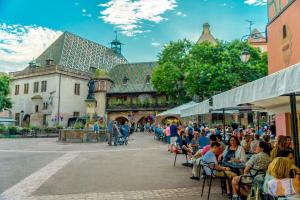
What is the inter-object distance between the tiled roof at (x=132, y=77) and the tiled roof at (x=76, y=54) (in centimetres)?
320

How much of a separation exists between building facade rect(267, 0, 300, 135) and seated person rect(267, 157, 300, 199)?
8.66 metres

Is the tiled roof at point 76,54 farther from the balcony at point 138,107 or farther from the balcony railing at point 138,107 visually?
the balcony railing at point 138,107

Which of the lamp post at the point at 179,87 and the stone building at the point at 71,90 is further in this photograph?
the stone building at the point at 71,90

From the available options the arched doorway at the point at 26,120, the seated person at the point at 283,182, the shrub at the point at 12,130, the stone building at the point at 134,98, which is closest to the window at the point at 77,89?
the stone building at the point at 134,98

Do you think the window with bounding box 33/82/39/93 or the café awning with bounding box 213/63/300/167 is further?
the window with bounding box 33/82/39/93

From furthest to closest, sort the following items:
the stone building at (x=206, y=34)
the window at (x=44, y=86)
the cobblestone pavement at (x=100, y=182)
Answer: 1. the stone building at (x=206, y=34)
2. the window at (x=44, y=86)
3. the cobblestone pavement at (x=100, y=182)

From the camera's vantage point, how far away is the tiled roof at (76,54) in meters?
51.0

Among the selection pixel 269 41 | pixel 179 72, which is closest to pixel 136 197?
pixel 269 41

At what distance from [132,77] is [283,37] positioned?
4362 centimetres

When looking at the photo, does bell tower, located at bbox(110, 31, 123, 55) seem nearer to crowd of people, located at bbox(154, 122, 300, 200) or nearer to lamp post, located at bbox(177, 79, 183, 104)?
lamp post, located at bbox(177, 79, 183, 104)

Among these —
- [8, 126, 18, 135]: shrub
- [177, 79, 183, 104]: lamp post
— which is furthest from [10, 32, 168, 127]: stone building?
[8, 126, 18, 135]: shrub

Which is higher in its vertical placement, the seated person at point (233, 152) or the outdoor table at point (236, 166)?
the seated person at point (233, 152)

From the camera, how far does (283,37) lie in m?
12.6

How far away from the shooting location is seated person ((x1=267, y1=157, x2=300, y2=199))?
13.0 feet
